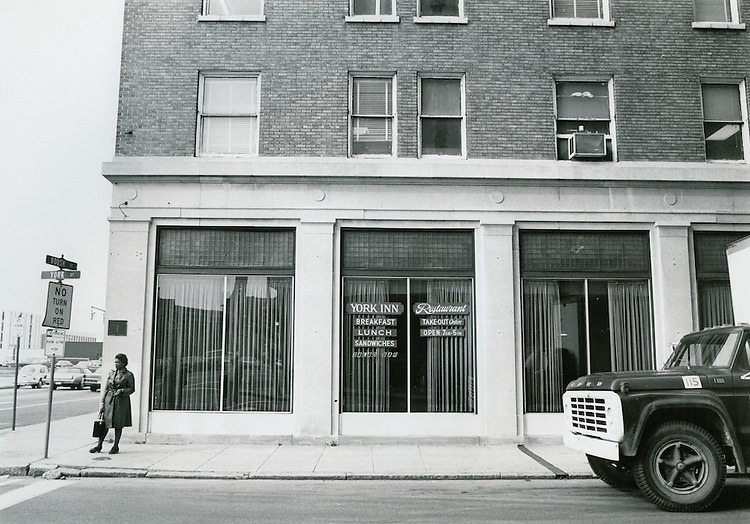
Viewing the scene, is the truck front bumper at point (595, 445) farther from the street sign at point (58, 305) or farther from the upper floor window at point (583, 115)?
the street sign at point (58, 305)

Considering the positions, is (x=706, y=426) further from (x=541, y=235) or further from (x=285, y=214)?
(x=285, y=214)

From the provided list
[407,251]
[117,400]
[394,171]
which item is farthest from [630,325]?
[117,400]

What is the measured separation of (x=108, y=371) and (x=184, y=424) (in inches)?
71.7

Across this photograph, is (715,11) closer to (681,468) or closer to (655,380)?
(655,380)

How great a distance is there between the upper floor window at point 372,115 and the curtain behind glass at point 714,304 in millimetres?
7247

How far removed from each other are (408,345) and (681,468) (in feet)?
21.3

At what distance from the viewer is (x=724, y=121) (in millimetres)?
14820

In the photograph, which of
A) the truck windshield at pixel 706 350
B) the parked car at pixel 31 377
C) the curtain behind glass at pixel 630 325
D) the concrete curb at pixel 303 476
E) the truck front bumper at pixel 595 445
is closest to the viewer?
the truck front bumper at pixel 595 445

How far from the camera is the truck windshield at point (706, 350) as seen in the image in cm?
878

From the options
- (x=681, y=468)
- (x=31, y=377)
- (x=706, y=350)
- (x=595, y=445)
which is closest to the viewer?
(x=681, y=468)

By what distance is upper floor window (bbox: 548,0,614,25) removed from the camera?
48.8 ft

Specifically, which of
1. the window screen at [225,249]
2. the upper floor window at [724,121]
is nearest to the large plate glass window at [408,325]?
the window screen at [225,249]

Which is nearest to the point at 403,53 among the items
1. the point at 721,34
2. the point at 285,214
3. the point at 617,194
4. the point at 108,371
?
the point at 285,214

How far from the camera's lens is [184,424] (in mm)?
13578
